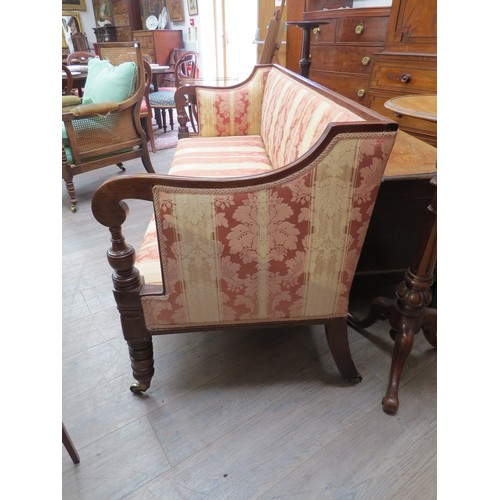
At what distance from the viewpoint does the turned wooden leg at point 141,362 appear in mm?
1035

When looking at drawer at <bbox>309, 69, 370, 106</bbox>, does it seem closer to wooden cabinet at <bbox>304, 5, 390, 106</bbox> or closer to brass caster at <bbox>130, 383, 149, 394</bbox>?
wooden cabinet at <bbox>304, 5, 390, 106</bbox>

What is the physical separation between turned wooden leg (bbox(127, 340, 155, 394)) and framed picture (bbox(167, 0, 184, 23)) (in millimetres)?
5635

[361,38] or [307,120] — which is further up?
[361,38]

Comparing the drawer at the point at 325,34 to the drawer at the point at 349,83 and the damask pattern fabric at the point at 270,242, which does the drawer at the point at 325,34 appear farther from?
the damask pattern fabric at the point at 270,242

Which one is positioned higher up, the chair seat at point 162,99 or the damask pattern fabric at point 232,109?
the chair seat at point 162,99

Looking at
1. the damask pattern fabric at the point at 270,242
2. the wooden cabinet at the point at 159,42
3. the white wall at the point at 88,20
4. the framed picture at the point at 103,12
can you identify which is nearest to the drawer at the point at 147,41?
the wooden cabinet at the point at 159,42

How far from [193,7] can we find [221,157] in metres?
4.24

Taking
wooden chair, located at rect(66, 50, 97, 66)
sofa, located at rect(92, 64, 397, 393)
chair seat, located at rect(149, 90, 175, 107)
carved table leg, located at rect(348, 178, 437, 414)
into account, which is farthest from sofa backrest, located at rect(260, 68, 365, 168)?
wooden chair, located at rect(66, 50, 97, 66)

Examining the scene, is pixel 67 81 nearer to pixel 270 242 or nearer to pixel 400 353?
pixel 270 242

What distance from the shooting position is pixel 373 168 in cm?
80

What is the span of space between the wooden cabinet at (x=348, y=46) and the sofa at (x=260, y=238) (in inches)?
54.3
